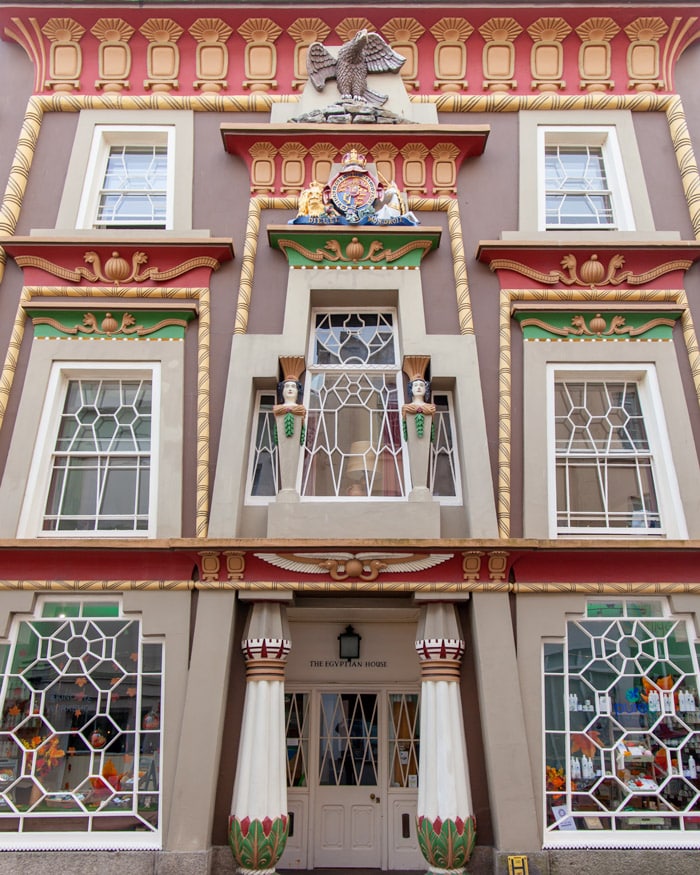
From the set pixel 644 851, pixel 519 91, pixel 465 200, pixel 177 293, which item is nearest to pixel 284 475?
pixel 177 293

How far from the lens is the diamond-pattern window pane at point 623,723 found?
28.7ft

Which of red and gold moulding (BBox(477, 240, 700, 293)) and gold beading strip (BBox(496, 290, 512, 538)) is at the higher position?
red and gold moulding (BBox(477, 240, 700, 293))

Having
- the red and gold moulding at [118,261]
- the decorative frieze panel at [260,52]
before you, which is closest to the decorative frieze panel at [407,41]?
the decorative frieze panel at [260,52]

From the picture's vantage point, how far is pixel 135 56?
1190 cm

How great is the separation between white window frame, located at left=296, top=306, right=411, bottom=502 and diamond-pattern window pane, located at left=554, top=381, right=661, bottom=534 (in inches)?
74.5

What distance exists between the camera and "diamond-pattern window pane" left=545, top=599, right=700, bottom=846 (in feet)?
28.7

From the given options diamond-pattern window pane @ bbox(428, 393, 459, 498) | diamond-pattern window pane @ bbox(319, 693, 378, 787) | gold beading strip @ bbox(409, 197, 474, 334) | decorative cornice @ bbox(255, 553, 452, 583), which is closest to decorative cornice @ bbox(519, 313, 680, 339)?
gold beading strip @ bbox(409, 197, 474, 334)

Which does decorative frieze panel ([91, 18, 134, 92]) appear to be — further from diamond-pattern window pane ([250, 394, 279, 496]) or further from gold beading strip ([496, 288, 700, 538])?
gold beading strip ([496, 288, 700, 538])

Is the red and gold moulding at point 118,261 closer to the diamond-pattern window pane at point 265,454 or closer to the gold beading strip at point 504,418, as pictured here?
the diamond-pattern window pane at point 265,454

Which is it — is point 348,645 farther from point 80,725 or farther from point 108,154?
point 108,154

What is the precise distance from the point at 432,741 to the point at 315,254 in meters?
6.09

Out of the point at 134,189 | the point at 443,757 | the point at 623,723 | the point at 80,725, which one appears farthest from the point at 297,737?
the point at 134,189

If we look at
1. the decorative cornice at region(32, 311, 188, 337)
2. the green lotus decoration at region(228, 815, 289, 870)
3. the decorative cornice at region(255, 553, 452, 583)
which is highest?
the decorative cornice at region(32, 311, 188, 337)

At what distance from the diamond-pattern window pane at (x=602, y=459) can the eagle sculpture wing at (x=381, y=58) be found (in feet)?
17.2
